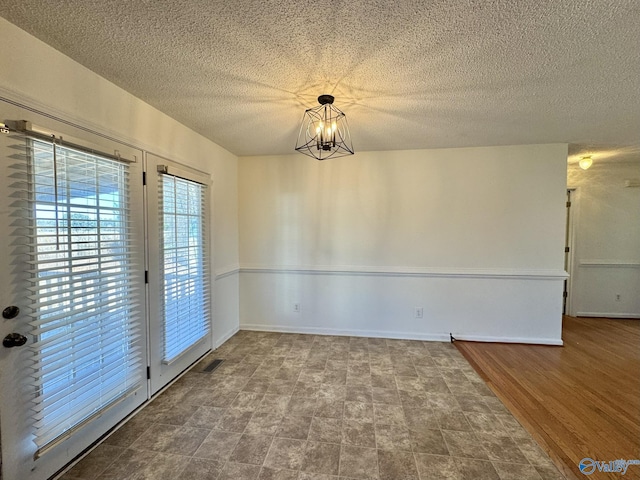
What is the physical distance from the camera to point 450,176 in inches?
129

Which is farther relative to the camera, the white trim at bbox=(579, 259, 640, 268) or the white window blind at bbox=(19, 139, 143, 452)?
the white trim at bbox=(579, 259, 640, 268)

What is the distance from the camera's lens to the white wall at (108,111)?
1318 mm

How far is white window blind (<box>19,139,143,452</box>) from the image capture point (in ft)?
4.50

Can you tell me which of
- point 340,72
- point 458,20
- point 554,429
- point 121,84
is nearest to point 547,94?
point 458,20

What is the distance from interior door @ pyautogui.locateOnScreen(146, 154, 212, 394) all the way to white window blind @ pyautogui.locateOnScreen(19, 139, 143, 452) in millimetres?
226

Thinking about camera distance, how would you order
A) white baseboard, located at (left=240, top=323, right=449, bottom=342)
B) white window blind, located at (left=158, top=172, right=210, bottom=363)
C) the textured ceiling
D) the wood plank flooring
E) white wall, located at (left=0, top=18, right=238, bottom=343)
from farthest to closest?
white baseboard, located at (left=240, top=323, right=449, bottom=342)
white window blind, located at (left=158, top=172, right=210, bottom=363)
the wood plank flooring
white wall, located at (left=0, top=18, right=238, bottom=343)
the textured ceiling

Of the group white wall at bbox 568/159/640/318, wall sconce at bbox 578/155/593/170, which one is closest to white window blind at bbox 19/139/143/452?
wall sconce at bbox 578/155/593/170

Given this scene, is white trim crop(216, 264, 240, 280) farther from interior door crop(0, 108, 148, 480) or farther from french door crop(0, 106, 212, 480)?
interior door crop(0, 108, 148, 480)

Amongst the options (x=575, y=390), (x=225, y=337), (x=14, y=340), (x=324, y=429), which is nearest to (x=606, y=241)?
(x=575, y=390)

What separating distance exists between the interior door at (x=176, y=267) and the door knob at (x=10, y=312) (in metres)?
0.83

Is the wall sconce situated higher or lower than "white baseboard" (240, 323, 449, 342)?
higher

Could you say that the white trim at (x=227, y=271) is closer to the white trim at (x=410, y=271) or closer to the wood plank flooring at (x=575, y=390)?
the white trim at (x=410, y=271)

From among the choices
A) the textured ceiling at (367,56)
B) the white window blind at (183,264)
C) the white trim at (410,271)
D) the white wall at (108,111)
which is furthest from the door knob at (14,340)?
the white trim at (410,271)

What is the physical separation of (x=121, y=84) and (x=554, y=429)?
3.80 m
